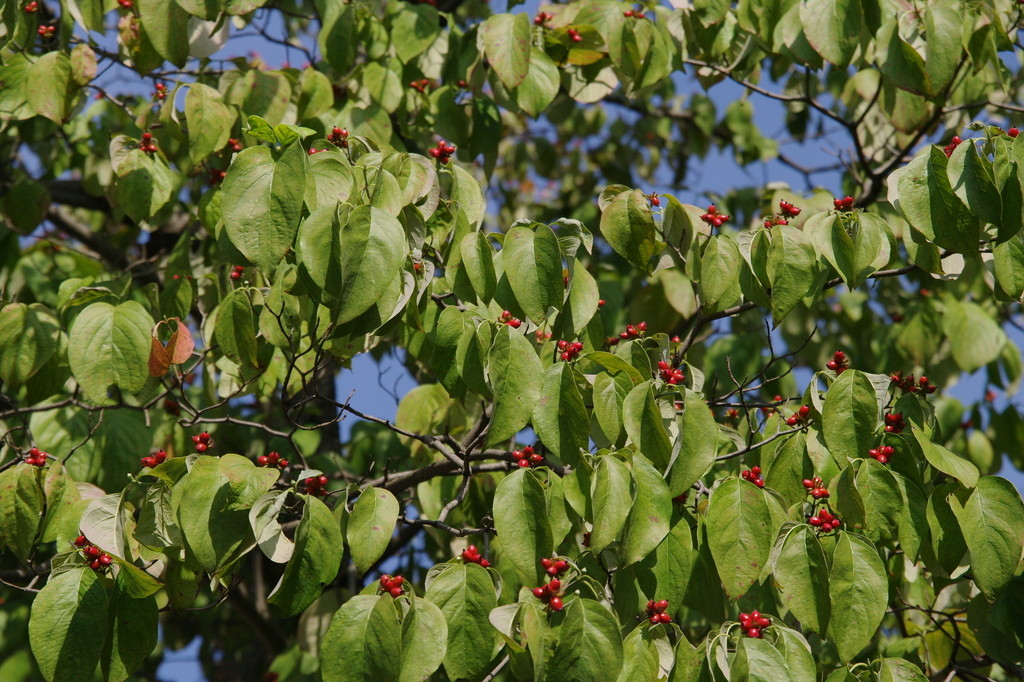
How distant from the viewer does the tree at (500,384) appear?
1603 mm

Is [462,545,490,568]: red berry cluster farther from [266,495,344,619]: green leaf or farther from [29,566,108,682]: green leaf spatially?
[29,566,108,682]: green leaf

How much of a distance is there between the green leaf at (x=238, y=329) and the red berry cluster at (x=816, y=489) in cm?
128

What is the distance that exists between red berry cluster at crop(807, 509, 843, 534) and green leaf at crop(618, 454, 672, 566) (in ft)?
1.18

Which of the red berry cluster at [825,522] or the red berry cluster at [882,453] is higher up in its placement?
the red berry cluster at [882,453]

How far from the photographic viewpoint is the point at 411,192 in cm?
183

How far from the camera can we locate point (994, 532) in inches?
67.0

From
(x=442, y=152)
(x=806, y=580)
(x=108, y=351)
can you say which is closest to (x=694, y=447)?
(x=806, y=580)

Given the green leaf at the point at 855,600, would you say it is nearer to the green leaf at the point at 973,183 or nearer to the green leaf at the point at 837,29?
the green leaf at the point at 973,183

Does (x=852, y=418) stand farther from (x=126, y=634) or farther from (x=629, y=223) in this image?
(x=126, y=634)

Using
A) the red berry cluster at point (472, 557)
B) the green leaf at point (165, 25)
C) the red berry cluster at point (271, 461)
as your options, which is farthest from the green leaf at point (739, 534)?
the green leaf at point (165, 25)

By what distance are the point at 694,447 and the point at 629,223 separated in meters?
0.65

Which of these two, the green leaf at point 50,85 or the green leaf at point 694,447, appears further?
the green leaf at point 50,85

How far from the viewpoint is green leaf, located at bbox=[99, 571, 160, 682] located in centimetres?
168

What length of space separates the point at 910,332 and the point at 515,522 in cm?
266
